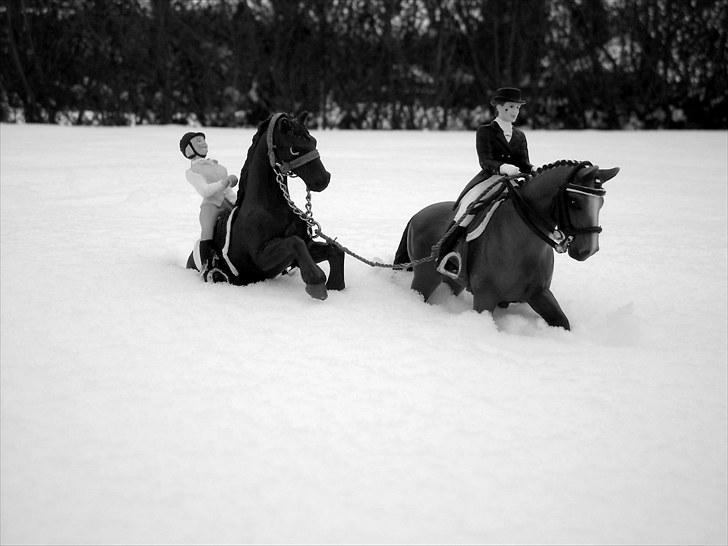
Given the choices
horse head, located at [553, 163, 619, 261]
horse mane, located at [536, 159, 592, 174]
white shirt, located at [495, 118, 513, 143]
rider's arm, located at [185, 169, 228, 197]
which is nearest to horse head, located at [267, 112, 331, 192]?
rider's arm, located at [185, 169, 228, 197]

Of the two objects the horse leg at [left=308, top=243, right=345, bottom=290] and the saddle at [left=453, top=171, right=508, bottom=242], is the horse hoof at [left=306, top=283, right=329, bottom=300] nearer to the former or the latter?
the horse leg at [left=308, top=243, right=345, bottom=290]

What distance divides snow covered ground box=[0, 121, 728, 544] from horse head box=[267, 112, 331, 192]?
2.19 feet

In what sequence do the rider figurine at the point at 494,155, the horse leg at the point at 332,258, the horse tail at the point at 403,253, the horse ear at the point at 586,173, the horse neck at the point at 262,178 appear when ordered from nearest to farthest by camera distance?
the horse ear at the point at 586,173
the rider figurine at the point at 494,155
the horse neck at the point at 262,178
the horse leg at the point at 332,258
the horse tail at the point at 403,253

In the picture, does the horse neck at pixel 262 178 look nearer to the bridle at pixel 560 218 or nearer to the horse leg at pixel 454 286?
the horse leg at pixel 454 286

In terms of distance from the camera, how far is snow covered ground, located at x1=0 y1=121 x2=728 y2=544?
1.98 metres

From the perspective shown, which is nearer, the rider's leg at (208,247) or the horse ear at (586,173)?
the horse ear at (586,173)

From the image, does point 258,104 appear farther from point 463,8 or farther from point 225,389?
point 225,389

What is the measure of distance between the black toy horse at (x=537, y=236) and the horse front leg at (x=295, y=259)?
762 mm

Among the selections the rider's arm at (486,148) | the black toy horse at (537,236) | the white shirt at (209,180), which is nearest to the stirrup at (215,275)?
the white shirt at (209,180)

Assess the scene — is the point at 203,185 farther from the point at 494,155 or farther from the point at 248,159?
the point at 494,155

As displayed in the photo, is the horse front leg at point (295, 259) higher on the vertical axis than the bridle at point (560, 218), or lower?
lower

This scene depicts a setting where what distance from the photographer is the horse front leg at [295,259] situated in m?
3.36

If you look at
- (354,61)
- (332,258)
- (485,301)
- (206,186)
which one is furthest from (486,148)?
(354,61)

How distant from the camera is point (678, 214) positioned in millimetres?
6223
